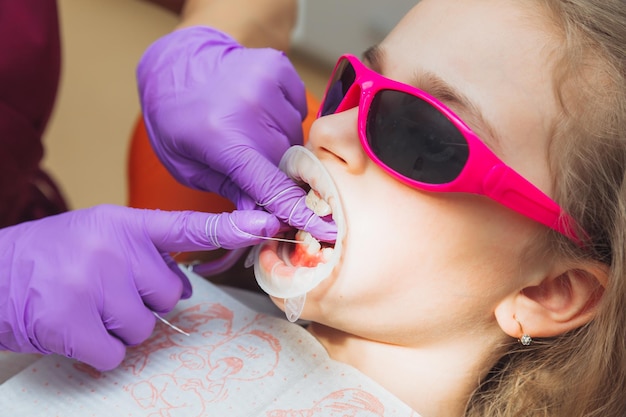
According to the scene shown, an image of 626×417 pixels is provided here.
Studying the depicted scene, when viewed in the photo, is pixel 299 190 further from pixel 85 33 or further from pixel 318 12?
pixel 85 33

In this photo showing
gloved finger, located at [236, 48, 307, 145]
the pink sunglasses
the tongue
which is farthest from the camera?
gloved finger, located at [236, 48, 307, 145]

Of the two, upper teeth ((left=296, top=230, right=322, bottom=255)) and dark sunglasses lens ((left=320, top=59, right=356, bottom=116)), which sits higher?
dark sunglasses lens ((left=320, top=59, right=356, bottom=116))

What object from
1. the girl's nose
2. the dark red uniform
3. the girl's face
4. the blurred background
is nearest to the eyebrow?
the girl's face

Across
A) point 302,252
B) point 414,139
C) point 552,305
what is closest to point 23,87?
point 302,252

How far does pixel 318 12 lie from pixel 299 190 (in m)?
1.92

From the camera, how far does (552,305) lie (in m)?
1.07

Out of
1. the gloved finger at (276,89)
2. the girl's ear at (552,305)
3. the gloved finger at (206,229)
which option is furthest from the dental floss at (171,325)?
the girl's ear at (552,305)

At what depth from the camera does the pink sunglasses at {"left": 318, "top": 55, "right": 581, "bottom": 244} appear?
936 mm

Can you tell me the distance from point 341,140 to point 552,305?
0.40 m

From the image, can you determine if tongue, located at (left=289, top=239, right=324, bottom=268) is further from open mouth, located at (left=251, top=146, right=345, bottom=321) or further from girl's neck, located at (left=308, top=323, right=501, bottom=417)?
girl's neck, located at (left=308, top=323, right=501, bottom=417)

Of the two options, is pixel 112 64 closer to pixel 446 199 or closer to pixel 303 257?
pixel 303 257

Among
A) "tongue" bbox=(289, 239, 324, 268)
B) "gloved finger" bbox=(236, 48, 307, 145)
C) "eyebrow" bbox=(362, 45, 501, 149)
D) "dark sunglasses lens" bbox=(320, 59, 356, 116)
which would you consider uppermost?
"eyebrow" bbox=(362, 45, 501, 149)

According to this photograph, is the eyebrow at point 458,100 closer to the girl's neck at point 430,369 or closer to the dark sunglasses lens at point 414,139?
the dark sunglasses lens at point 414,139

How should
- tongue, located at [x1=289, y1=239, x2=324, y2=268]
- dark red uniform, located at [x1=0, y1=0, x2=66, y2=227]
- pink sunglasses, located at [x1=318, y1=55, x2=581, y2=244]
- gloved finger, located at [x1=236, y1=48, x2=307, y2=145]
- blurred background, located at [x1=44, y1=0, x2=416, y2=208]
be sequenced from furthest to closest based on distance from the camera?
1. blurred background, located at [x1=44, y1=0, x2=416, y2=208]
2. dark red uniform, located at [x1=0, y1=0, x2=66, y2=227]
3. gloved finger, located at [x1=236, y1=48, x2=307, y2=145]
4. tongue, located at [x1=289, y1=239, x2=324, y2=268]
5. pink sunglasses, located at [x1=318, y1=55, x2=581, y2=244]
